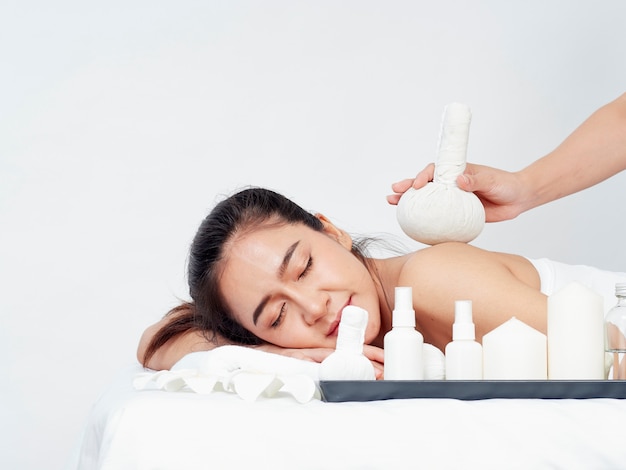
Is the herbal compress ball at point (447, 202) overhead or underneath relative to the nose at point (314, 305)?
overhead

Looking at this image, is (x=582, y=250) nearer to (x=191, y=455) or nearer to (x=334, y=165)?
(x=334, y=165)

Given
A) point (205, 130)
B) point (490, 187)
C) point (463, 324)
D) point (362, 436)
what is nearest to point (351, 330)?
point (463, 324)

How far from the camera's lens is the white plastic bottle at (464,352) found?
4.40 feet

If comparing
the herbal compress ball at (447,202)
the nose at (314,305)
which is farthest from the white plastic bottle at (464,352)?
the herbal compress ball at (447,202)

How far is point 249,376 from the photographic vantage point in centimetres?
123

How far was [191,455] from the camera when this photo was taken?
1.04 meters

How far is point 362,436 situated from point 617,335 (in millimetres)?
499

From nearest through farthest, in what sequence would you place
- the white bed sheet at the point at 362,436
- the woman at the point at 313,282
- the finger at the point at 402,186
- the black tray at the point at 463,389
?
the white bed sheet at the point at 362,436 → the black tray at the point at 463,389 → the woman at the point at 313,282 → the finger at the point at 402,186

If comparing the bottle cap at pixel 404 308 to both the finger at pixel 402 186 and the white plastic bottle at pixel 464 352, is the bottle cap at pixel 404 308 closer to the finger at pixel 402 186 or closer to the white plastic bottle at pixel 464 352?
the white plastic bottle at pixel 464 352

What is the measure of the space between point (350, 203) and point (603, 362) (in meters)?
2.08

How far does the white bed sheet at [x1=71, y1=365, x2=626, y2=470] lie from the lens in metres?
1.05

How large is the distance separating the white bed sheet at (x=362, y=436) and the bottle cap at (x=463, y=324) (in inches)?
8.9

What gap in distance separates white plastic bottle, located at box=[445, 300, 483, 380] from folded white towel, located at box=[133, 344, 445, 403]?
0.11m

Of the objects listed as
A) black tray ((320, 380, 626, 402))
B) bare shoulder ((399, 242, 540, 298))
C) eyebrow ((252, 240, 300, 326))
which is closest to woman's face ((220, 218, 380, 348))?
eyebrow ((252, 240, 300, 326))
